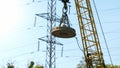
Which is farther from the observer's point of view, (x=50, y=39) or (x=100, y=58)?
(x=50, y=39)

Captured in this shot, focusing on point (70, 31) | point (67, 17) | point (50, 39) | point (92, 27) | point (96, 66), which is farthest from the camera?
point (50, 39)

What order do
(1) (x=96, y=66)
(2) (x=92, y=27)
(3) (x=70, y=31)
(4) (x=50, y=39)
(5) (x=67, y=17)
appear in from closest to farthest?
(3) (x=70, y=31), (5) (x=67, y=17), (1) (x=96, y=66), (2) (x=92, y=27), (4) (x=50, y=39)

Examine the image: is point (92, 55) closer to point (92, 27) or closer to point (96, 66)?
point (96, 66)

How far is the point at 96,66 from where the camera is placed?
22.2m

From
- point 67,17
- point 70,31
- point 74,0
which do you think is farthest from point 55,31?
point 74,0

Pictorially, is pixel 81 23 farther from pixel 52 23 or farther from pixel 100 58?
pixel 52 23

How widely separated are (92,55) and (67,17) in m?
4.41

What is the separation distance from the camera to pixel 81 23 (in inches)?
942

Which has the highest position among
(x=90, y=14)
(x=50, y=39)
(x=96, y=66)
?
(x=90, y=14)

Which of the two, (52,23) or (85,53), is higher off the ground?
(52,23)

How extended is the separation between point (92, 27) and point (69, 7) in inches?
136

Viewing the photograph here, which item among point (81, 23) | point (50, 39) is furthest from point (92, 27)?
point (50, 39)

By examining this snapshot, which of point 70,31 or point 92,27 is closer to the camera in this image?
point 70,31

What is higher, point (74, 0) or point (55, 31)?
point (74, 0)
